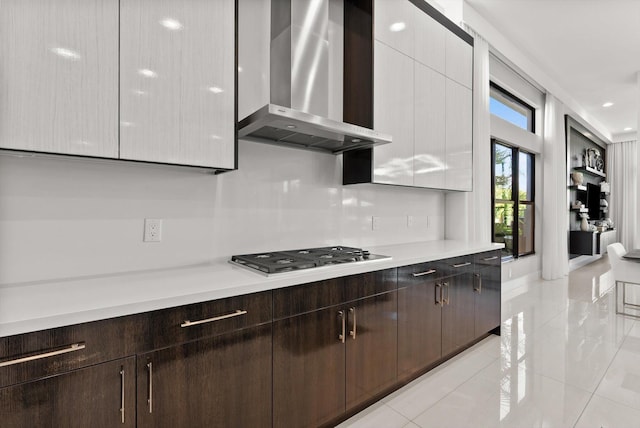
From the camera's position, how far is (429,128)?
2.88 metres

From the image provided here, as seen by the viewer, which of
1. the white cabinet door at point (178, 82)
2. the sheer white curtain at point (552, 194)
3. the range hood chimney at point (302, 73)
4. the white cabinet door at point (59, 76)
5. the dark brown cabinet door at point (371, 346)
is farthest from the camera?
the sheer white curtain at point (552, 194)

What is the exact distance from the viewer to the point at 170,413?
1.26 metres

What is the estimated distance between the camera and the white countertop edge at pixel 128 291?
104 centimetres

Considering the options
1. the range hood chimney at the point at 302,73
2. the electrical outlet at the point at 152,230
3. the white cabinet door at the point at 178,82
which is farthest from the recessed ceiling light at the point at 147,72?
the electrical outlet at the point at 152,230

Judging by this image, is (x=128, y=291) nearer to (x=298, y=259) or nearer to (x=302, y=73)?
(x=298, y=259)

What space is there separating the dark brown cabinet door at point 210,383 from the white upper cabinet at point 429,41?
8.39 feet

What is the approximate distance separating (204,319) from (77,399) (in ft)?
1.47

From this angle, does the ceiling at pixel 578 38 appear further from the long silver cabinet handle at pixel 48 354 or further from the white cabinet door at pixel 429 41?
the long silver cabinet handle at pixel 48 354

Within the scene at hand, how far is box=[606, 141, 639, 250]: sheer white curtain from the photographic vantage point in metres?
8.81

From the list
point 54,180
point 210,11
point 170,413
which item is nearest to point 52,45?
point 54,180

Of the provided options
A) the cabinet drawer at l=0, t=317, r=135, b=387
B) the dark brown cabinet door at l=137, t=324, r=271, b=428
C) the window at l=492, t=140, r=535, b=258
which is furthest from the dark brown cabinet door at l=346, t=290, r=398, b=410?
→ the window at l=492, t=140, r=535, b=258

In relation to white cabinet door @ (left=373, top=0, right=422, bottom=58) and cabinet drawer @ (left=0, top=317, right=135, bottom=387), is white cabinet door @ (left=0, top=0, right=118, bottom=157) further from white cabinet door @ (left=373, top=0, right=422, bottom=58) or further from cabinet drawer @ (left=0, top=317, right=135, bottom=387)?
white cabinet door @ (left=373, top=0, right=422, bottom=58)

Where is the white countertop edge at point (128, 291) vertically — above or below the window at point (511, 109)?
below

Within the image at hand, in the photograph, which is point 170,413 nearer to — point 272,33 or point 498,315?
point 272,33
